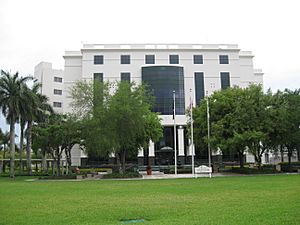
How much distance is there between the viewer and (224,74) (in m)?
76.4

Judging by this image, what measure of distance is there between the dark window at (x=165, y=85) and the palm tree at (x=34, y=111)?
20056 mm

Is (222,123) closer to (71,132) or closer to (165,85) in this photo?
(71,132)

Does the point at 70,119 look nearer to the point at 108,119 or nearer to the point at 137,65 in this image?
the point at 108,119

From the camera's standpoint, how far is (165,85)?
71.4 metres

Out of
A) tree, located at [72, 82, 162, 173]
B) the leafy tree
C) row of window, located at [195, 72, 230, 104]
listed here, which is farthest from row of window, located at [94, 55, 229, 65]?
tree, located at [72, 82, 162, 173]

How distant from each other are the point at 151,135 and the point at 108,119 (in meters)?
8.73

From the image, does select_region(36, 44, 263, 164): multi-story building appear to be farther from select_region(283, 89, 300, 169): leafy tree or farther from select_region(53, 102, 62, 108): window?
select_region(283, 89, 300, 169): leafy tree

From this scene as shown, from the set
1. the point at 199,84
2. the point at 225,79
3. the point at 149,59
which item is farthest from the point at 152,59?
the point at 225,79

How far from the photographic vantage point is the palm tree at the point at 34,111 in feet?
168

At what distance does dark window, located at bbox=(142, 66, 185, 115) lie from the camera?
233 feet

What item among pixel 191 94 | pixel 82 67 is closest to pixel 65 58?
pixel 82 67

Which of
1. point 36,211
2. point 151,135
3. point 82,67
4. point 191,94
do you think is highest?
point 82,67

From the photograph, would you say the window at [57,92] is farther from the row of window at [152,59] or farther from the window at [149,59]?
the window at [149,59]

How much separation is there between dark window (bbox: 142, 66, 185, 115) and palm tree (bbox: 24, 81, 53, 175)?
20.1 metres
